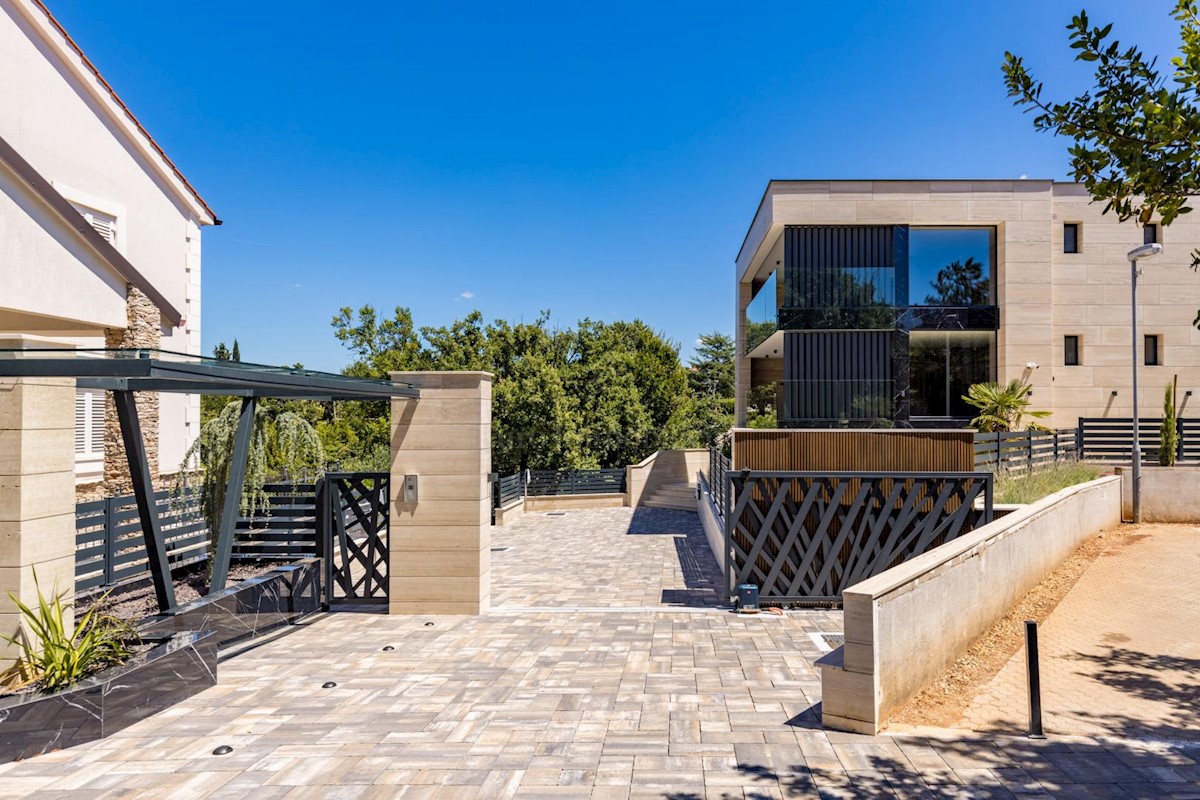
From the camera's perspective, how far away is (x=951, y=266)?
69.3 ft

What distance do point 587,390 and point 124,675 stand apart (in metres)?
26.4

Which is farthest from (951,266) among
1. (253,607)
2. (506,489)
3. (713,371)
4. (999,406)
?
(713,371)

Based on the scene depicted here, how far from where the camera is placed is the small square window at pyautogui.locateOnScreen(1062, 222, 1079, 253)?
850 inches

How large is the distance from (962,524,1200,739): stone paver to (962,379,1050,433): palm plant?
24.4 ft

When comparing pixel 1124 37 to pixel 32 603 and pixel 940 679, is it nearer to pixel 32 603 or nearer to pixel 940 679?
pixel 940 679

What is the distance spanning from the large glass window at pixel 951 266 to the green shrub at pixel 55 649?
21580mm

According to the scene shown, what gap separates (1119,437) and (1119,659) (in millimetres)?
16038

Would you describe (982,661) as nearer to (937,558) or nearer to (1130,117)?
(937,558)

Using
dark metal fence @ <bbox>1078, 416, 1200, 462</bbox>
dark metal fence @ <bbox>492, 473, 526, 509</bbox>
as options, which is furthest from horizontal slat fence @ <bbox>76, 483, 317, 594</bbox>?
dark metal fence @ <bbox>1078, 416, 1200, 462</bbox>

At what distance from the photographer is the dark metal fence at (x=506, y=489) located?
22.2 m

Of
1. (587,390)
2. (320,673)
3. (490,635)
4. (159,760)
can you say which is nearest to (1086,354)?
(587,390)

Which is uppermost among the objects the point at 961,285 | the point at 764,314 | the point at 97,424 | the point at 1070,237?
the point at 1070,237

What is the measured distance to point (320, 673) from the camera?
701cm

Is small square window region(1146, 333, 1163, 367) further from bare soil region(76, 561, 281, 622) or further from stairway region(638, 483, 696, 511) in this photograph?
bare soil region(76, 561, 281, 622)
